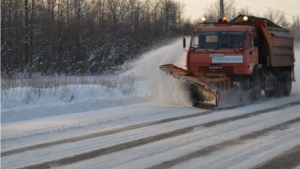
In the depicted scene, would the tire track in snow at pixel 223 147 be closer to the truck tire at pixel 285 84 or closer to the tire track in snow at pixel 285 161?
the tire track in snow at pixel 285 161

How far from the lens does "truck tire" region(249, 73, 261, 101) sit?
15045 mm

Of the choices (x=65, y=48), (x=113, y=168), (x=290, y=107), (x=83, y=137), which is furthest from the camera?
(x=65, y=48)

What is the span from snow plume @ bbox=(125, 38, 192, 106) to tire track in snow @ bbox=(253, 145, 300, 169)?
22.0 feet

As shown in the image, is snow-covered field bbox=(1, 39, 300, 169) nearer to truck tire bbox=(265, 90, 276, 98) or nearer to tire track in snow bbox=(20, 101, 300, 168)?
tire track in snow bbox=(20, 101, 300, 168)

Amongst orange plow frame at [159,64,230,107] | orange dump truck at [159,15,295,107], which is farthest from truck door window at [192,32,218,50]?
orange plow frame at [159,64,230,107]

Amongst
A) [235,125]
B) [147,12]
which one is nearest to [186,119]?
[235,125]

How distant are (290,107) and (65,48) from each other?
36254 millimetres

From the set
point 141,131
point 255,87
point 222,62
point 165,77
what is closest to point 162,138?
point 141,131

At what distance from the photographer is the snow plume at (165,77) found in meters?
13.6

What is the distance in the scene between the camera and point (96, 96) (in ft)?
46.8

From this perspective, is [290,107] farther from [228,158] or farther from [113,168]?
[113,168]

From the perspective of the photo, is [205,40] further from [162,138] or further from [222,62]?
[162,138]

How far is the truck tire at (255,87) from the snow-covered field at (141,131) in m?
1.23

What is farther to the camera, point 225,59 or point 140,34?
point 140,34
